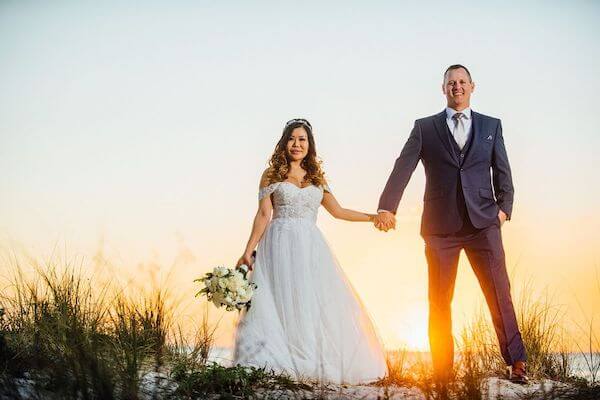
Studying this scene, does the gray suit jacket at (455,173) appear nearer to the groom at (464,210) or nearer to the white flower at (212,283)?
the groom at (464,210)

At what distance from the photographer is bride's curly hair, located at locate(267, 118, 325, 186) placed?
6.51 metres

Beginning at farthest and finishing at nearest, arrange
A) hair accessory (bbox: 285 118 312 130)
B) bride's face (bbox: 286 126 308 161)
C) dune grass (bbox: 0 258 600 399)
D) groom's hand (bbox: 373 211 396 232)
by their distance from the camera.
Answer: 1. hair accessory (bbox: 285 118 312 130)
2. bride's face (bbox: 286 126 308 161)
3. groom's hand (bbox: 373 211 396 232)
4. dune grass (bbox: 0 258 600 399)

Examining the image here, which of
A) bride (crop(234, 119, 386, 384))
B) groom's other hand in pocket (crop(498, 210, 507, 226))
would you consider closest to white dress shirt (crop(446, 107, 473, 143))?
groom's other hand in pocket (crop(498, 210, 507, 226))

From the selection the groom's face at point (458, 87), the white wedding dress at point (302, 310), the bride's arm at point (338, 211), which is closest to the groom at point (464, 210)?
the groom's face at point (458, 87)

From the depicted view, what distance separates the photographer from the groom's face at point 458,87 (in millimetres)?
5965

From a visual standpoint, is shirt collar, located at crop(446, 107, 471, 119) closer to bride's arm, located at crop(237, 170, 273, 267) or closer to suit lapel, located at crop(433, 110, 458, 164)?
suit lapel, located at crop(433, 110, 458, 164)

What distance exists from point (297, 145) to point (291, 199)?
1.63 feet

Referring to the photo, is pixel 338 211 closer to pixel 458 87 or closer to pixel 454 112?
pixel 454 112

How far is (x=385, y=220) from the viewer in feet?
21.0

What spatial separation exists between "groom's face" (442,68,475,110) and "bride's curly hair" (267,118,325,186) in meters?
1.31

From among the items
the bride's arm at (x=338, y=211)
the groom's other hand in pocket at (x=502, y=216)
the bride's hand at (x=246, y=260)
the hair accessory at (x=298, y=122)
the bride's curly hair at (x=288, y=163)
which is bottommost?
the bride's hand at (x=246, y=260)

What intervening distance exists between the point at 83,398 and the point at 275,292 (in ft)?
8.22

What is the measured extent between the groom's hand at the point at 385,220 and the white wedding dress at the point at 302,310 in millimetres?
511

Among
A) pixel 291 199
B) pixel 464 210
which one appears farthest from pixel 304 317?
pixel 464 210
